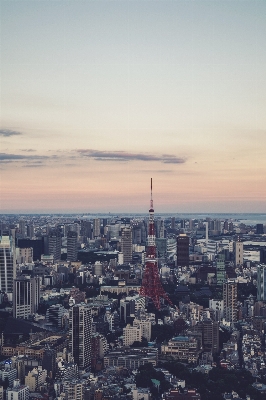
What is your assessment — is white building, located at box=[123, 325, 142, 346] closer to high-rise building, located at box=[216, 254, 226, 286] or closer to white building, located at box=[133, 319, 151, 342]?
white building, located at box=[133, 319, 151, 342]

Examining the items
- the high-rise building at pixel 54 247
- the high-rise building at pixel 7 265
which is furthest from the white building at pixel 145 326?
the high-rise building at pixel 54 247

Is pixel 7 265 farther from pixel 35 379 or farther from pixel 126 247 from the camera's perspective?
pixel 35 379

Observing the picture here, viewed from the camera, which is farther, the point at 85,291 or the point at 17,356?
the point at 85,291

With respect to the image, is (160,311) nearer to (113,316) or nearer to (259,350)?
(113,316)

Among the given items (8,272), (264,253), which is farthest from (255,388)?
(264,253)

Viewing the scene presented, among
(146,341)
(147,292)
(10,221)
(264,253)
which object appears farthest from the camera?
(10,221)

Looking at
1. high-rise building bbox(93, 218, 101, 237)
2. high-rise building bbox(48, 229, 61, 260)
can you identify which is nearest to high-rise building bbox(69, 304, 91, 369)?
high-rise building bbox(48, 229, 61, 260)

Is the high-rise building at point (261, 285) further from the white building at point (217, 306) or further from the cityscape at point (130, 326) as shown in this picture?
the white building at point (217, 306)

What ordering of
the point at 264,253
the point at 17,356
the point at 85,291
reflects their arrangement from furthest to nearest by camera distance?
the point at 264,253 → the point at 85,291 → the point at 17,356
